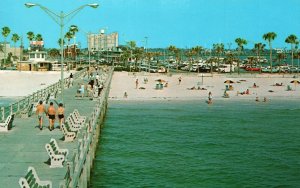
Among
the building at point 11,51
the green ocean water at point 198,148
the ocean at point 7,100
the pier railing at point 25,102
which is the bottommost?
the green ocean water at point 198,148

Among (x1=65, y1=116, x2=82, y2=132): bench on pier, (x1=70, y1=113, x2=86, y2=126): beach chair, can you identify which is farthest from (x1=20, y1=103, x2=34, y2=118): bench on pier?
(x1=65, y1=116, x2=82, y2=132): bench on pier

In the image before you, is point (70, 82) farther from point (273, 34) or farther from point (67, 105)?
point (273, 34)

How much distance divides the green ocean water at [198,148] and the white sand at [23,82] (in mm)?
18365

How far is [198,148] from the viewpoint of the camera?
29.7 metres

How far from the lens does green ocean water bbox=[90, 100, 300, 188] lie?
71.3 feet

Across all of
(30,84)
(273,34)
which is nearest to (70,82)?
(30,84)

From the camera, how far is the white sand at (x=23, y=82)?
65175 mm

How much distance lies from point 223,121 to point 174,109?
10139mm

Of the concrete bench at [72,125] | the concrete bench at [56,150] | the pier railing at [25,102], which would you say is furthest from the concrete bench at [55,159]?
the pier railing at [25,102]

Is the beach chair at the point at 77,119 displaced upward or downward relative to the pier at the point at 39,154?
upward

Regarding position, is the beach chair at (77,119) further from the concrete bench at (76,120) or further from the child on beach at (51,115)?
the child on beach at (51,115)

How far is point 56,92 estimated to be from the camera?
43656mm

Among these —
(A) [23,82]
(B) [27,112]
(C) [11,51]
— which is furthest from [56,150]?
(C) [11,51]

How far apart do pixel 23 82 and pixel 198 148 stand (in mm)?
52032
